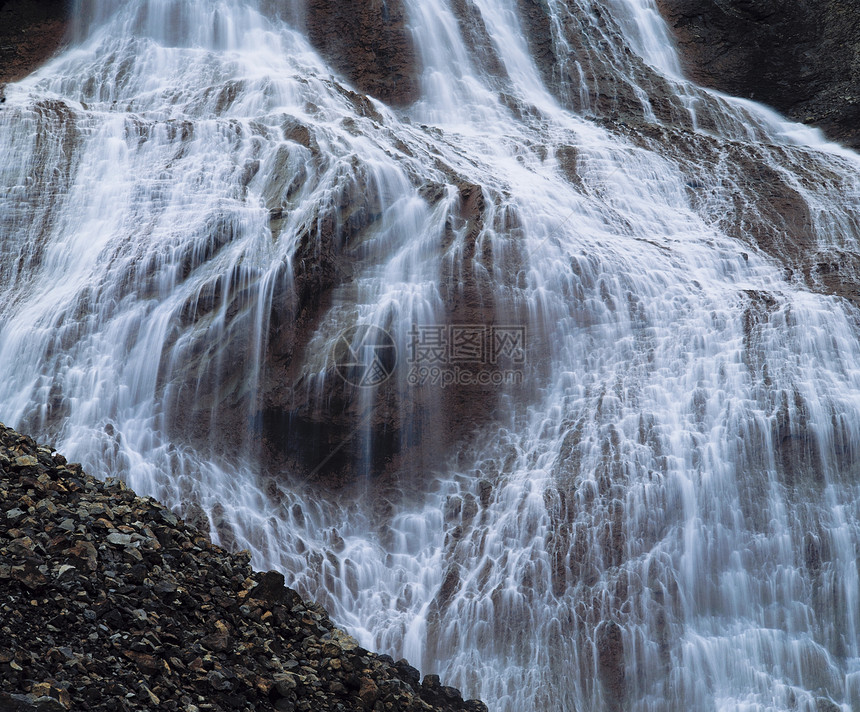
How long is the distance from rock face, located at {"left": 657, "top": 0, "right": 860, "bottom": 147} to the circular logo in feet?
43.6

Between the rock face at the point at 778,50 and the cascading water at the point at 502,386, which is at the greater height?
the rock face at the point at 778,50

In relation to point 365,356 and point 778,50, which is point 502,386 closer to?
point 365,356

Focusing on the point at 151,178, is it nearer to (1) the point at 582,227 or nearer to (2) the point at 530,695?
(1) the point at 582,227

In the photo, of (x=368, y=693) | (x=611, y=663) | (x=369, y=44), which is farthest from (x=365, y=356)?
(x=369, y=44)

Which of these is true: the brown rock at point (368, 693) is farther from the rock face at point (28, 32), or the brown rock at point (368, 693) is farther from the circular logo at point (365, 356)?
the rock face at point (28, 32)

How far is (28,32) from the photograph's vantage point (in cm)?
1862

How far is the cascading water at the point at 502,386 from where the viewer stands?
9.59 metres

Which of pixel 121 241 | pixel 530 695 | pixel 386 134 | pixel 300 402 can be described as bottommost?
pixel 530 695

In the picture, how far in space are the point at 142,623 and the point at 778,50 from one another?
824 inches

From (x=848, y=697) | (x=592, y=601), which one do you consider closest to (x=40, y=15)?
(x=592, y=601)

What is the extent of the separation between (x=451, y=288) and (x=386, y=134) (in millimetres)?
4684

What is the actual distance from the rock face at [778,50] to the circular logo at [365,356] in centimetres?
1330

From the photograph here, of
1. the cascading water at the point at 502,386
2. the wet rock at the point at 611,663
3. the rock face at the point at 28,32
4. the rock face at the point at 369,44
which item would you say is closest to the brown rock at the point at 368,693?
the cascading water at the point at 502,386

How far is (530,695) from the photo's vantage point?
356 inches
